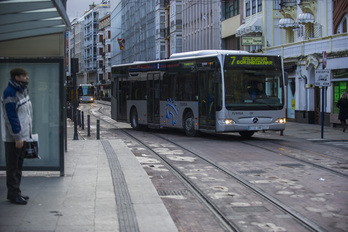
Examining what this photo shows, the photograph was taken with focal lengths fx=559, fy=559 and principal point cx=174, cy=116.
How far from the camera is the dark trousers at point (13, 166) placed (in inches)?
293

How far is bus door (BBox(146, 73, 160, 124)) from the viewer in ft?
75.7

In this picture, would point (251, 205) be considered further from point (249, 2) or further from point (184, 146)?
point (249, 2)

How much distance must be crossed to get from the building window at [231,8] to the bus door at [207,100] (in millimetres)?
27430

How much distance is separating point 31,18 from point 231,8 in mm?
40094

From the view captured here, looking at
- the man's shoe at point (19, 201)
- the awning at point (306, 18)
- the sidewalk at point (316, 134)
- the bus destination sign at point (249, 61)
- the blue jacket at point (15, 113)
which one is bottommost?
the sidewalk at point (316, 134)

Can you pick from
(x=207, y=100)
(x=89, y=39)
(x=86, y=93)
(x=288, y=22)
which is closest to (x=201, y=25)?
(x=288, y=22)

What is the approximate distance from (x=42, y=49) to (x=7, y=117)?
3371mm

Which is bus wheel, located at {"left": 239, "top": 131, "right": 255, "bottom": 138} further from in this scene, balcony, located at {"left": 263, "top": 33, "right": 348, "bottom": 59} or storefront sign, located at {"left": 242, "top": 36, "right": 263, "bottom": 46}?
storefront sign, located at {"left": 242, "top": 36, "right": 263, "bottom": 46}

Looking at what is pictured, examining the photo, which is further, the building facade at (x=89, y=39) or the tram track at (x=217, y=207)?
the building facade at (x=89, y=39)

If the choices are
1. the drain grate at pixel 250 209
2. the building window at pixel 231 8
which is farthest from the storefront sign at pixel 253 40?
the drain grate at pixel 250 209

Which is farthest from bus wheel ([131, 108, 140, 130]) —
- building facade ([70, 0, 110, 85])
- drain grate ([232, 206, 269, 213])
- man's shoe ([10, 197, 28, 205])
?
building facade ([70, 0, 110, 85])

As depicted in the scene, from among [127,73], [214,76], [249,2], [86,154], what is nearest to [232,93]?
[214,76]

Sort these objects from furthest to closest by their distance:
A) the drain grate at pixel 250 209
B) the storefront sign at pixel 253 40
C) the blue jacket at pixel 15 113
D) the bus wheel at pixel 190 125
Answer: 1. the storefront sign at pixel 253 40
2. the bus wheel at pixel 190 125
3. the drain grate at pixel 250 209
4. the blue jacket at pixel 15 113

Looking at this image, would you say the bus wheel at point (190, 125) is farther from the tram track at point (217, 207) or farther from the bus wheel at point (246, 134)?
the tram track at point (217, 207)
